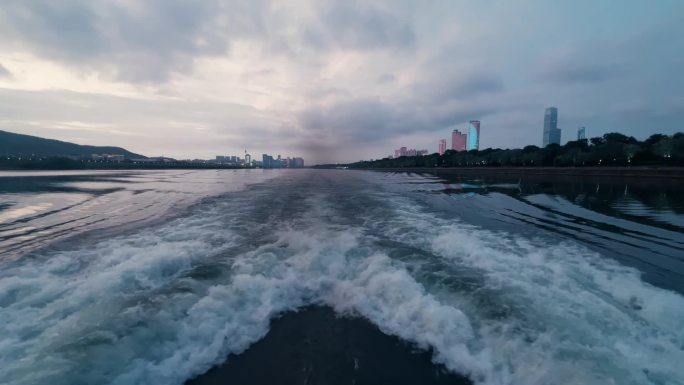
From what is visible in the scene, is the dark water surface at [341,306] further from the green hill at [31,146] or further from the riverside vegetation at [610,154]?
the green hill at [31,146]

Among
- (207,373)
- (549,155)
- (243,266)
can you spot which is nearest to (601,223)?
(243,266)

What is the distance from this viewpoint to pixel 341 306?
16.2ft

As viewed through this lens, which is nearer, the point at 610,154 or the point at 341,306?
the point at 341,306

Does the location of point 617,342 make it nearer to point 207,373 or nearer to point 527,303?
point 527,303

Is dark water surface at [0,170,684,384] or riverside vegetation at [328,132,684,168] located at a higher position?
riverside vegetation at [328,132,684,168]

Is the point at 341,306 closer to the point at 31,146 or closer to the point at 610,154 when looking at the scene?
the point at 610,154

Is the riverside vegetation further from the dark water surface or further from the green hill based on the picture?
the green hill

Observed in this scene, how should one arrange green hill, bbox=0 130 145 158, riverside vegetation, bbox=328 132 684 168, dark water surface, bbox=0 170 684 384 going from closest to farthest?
dark water surface, bbox=0 170 684 384
riverside vegetation, bbox=328 132 684 168
green hill, bbox=0 130 145 158

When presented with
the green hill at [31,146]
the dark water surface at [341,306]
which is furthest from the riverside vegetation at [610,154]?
the green hill at [31,146]

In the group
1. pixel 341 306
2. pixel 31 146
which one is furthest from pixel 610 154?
pixel 31 146

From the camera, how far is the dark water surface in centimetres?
346

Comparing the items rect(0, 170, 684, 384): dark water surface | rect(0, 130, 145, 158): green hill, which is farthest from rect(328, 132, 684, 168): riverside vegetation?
rect(0, 130, 145, 158): green hill

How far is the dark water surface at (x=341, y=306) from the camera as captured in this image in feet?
11.3

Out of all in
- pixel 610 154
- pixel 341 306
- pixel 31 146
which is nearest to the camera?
pixel 341 306
